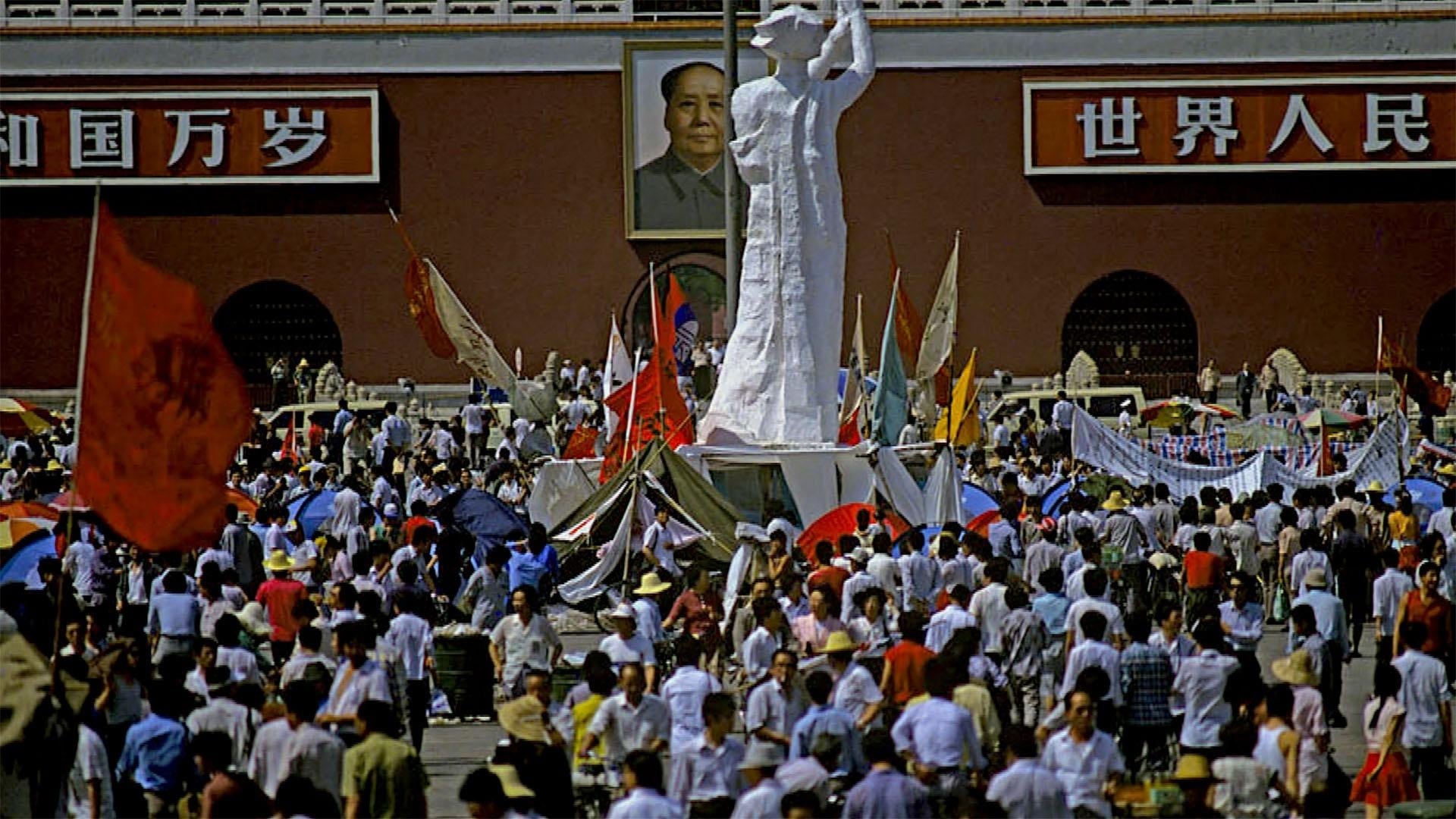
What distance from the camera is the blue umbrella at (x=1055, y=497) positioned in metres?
21.9

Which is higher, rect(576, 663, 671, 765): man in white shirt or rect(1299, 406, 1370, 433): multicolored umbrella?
rect(1299, 406, 1370, 433): multicolored umbrella

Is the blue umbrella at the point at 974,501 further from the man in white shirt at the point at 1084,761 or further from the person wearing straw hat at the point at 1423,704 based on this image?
the man in white shirt at the point at 1084,761

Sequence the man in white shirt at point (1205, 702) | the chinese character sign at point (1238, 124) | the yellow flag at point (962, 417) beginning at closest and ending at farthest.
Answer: the man in white shirt at point (1205, 702) → the yellow flag at point (962, 417) → the chinese character sign at point (1238, 124)

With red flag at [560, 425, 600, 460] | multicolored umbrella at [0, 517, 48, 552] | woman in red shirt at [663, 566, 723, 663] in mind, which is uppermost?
red flag at [560, 425, 600, 460]

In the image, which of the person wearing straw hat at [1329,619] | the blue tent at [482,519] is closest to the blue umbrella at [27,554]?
the blue tent at [482,519]

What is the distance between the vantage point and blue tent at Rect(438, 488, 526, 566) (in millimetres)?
19734

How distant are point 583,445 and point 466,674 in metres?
9.86

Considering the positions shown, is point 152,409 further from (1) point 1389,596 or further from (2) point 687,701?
(1) point 1389,596

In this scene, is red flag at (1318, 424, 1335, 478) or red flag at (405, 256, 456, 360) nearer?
red flag at (1318, 424, 1335, 478)

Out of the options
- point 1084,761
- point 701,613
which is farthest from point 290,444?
point 1084,761

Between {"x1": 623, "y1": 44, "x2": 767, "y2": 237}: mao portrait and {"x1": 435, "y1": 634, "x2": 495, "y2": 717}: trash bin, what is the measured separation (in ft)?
74.5

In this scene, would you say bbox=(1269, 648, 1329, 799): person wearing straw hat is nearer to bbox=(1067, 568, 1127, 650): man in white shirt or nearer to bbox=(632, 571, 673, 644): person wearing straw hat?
bbox=(1067, 568, 1127, 650): man in white shirt

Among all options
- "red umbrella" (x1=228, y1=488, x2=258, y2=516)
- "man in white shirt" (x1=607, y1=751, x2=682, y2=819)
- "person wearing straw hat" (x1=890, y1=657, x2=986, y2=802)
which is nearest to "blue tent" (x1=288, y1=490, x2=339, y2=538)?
A: "red umbrella" (x1=228, y1=488, x2=258, y2=516)

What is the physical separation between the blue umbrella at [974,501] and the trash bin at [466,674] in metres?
7.27
